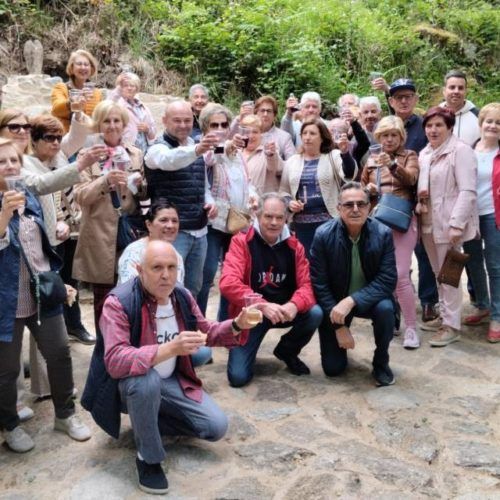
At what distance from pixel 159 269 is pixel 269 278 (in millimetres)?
1497

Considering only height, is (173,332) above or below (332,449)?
above

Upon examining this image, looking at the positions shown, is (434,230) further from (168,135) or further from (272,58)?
(272,58)

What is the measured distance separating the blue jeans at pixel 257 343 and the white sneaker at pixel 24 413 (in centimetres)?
139

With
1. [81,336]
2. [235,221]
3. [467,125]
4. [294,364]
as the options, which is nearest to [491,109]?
[467,125]

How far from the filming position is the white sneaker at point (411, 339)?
208 inches

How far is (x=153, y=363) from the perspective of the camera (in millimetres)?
3234

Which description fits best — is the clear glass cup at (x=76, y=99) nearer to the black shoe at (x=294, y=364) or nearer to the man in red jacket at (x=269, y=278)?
the man in red jacket at (x=269, y=278)

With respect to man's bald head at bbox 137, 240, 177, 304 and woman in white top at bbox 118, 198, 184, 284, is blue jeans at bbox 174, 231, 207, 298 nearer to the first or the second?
woman in white top at bbox 118, 198, 184, 284

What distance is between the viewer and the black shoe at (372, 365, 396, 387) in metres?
4.60

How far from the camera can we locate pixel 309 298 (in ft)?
15.0

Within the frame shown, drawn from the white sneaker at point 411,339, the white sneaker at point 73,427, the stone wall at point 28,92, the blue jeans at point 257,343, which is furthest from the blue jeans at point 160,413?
the stone wall at point 28,92

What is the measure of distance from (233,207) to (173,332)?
5.83 feet

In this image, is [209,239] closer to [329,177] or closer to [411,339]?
[329,177]

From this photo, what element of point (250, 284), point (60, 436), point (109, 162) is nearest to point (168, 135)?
point (109, 162)
